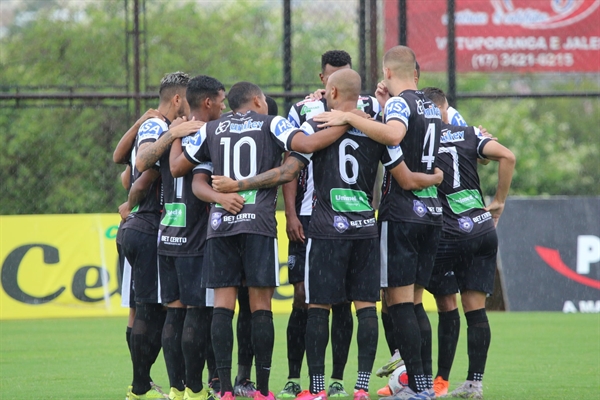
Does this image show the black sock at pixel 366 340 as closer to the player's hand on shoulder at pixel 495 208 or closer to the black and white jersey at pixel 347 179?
the black and white jersey at pixel 347 179

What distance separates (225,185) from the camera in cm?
602

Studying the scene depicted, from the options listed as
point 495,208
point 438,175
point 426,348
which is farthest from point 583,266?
point 438,175

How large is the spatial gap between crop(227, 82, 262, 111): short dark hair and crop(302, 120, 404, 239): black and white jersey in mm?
473

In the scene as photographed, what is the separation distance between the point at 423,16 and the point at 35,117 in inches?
406

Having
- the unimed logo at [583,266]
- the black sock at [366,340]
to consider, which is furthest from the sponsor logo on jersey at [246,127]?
the unimed logo at [583,266]

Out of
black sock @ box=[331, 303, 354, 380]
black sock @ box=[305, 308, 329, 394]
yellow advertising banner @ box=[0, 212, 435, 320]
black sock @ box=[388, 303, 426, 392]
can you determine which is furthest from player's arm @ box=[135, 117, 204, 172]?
yellow advertising banner @ box=[0, 212, 435, 320]

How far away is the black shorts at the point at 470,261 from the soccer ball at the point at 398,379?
0.68 meters

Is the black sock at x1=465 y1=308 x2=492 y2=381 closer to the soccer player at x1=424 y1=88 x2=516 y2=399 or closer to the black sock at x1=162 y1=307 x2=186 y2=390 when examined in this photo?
the soccer player at x1=424 y1=88 x2=516 y2=399

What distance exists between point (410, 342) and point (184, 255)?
1.66 m

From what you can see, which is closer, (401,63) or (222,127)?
(222,127)

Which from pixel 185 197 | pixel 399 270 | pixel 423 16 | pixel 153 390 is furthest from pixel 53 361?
pixel 423 16

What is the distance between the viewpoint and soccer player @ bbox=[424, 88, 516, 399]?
6.70 metres

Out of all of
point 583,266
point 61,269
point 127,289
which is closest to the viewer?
point 127,289

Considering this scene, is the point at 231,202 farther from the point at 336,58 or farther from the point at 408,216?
the point at 336,58
